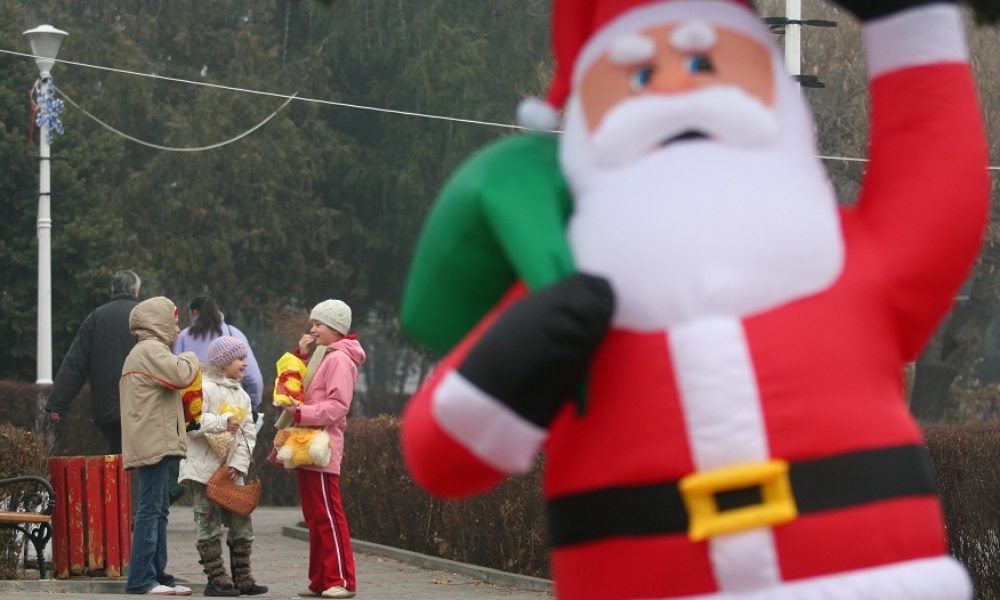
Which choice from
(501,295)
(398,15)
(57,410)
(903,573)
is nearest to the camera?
(903,573)

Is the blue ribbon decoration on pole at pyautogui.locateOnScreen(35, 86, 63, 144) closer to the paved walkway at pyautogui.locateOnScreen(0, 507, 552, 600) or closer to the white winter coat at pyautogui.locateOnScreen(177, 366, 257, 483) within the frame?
the paved walkway at pyautogui.locateOnScreen(0, 507, 552, 600)

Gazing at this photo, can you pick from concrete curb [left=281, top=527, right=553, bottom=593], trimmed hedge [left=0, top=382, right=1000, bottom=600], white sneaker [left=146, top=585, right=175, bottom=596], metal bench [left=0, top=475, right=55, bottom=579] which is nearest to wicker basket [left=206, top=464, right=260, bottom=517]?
white sneaker [left=146, top=585, right=175, bottom=596]

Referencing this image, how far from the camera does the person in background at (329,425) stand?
33.1 ft

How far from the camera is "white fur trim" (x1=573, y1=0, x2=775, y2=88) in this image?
3.58 meters

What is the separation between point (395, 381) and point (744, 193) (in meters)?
53.6

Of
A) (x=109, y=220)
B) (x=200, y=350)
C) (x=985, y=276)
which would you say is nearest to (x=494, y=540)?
(x=200, y=350)

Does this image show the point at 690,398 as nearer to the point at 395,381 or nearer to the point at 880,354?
the point at 880,354

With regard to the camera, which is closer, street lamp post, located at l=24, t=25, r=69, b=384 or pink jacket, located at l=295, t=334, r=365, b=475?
pink jacket, located at l=295, t=334, r=365, b=475

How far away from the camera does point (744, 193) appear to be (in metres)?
3.39

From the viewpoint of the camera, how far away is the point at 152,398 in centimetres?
996

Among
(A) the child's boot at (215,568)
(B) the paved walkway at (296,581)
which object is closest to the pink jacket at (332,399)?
(A) the child's boot at (215,568)

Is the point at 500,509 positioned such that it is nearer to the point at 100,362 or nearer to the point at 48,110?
the point at 100,362

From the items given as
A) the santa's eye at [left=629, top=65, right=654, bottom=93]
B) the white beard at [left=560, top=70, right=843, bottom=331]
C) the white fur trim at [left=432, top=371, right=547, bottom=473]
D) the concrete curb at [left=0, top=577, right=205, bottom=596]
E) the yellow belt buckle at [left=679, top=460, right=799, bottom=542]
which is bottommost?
the concrete curb at [left=0, top=577, right=205, bottom=596]

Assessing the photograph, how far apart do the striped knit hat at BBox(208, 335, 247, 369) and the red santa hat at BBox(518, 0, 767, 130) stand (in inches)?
270
